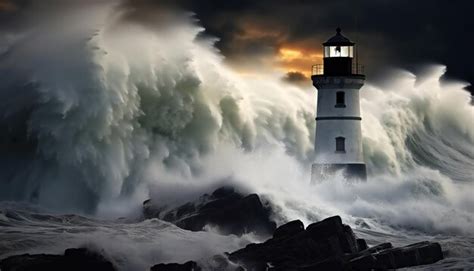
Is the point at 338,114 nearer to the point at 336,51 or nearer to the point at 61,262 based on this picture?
the point at 336,51

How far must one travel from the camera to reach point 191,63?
33.4 metres

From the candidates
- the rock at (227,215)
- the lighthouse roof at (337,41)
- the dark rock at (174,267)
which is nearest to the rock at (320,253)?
the dark rock at (174,267)

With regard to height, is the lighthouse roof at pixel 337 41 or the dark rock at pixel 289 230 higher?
the lighthouse roof at pixel 337 41

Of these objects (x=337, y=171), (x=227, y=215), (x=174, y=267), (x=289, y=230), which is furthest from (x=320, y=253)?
A: (x=337, y=171)

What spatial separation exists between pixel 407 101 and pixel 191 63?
768cm

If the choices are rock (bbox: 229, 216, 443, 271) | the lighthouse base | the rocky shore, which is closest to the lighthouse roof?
the lighthouse base

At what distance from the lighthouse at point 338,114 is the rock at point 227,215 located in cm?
386

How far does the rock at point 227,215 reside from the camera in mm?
26719

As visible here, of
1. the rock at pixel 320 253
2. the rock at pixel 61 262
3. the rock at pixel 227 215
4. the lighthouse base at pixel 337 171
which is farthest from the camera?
the lighthouse base at pixel 337 171

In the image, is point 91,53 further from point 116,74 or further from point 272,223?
point 272,223

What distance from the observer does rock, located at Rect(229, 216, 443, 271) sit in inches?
925

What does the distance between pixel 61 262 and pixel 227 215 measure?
4.91 m

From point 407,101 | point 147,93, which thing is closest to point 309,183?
point 147,93

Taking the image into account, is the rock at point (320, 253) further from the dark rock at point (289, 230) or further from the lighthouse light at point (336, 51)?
the lighthouse light at point (336, 51)
